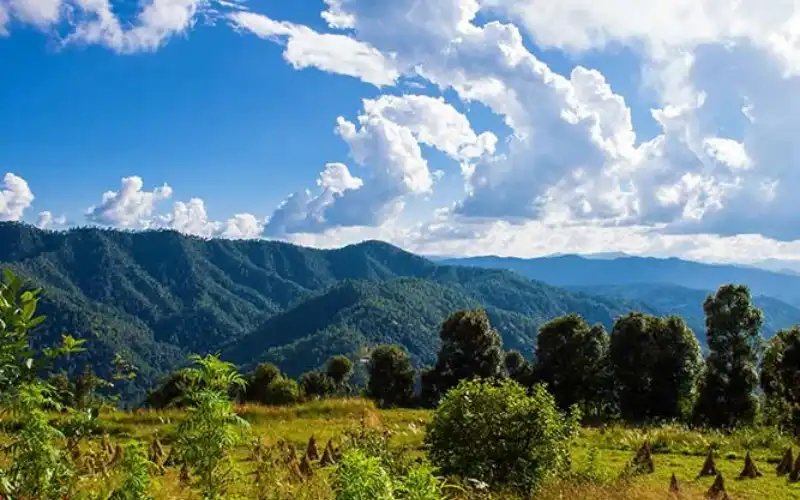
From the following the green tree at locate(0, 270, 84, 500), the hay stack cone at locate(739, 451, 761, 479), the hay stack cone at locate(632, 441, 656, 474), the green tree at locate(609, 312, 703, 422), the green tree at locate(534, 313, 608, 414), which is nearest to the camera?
the green tree at locate(0, 270, 84, 500)

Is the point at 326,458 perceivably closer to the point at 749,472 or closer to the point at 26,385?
the point at 749,472

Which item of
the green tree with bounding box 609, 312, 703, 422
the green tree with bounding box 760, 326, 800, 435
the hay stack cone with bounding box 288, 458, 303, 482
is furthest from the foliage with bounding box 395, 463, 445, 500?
the green tree with bounding box 609, 312, 703, 422

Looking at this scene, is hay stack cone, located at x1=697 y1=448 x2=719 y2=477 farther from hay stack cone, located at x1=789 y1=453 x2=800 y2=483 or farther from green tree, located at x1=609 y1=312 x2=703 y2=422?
green tree, located at x1=609 y1=312 x2=703 y2=422

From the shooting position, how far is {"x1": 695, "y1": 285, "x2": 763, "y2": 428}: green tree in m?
39.0

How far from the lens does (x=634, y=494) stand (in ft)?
37.4

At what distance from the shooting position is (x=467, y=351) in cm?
4819

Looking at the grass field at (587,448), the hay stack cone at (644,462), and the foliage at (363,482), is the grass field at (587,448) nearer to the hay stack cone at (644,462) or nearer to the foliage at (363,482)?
the hay stack cone at (644,462)

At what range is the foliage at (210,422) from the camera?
16.6ft

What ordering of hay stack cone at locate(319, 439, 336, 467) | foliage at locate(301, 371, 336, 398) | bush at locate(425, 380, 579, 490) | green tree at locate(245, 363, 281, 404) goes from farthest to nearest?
foliage at locate(301, 371, 336, 398), green tree at locate(245, 363, 281, 404), hay stack cone at locate(319, 439, 336, 467), bush at locate(425, 380, 579, 490)

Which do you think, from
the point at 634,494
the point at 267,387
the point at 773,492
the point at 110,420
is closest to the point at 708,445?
the point at 773,492

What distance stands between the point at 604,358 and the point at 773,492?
30.3 m

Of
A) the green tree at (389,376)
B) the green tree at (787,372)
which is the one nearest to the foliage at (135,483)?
the green tree at (787,372)

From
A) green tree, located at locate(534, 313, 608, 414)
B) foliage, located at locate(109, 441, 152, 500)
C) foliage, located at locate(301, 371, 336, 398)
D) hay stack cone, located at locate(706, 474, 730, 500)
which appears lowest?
foliage, located at locate(301, 371, 336, 398)

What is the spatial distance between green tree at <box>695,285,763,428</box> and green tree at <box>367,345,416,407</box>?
77.4 ft
